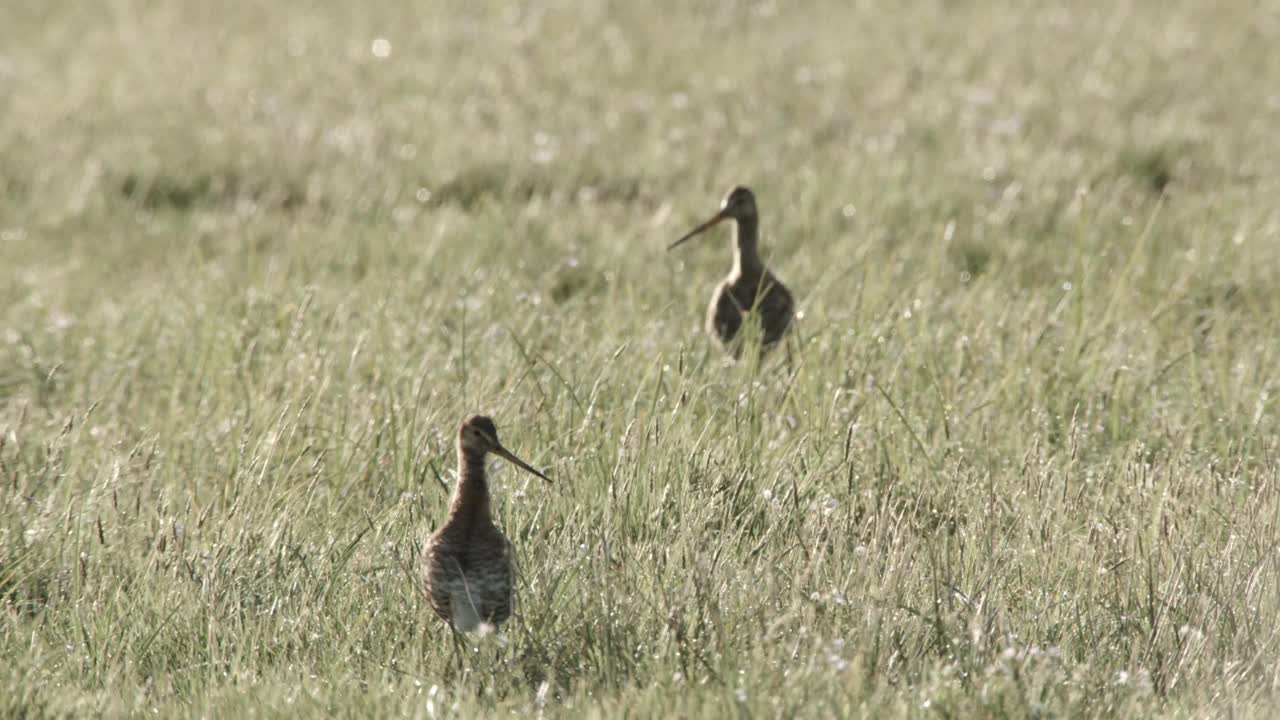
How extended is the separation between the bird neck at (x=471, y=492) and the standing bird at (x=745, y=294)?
2.38 meters

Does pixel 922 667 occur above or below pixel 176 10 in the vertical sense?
below

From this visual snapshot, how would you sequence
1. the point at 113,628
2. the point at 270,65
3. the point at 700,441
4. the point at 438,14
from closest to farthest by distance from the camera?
1. the point at 113,628
2. the point at 700,441
3. the point at 270,65
4. the point at 438,14

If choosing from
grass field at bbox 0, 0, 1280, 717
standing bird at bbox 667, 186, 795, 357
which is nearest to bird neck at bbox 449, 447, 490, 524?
grass field at bbox 0, 0, 1280, 717

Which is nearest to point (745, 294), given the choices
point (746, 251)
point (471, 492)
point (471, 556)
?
point (746, 251)

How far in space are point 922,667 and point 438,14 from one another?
12.0 m

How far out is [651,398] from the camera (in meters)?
6.16

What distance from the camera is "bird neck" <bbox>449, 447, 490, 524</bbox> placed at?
186 inches

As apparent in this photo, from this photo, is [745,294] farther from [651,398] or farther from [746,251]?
[651,398]

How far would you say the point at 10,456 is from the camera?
610 centimetres

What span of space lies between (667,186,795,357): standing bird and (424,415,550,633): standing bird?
7.82ft

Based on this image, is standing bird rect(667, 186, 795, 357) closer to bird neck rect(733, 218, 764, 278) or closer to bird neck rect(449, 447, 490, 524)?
bird neck rect(733, 218, 764, 278)

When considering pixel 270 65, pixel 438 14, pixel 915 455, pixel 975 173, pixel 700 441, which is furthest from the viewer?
pixel 438 14

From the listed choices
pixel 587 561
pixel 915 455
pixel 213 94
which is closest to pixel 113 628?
pixel 587 561

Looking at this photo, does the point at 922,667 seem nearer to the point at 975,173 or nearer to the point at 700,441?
the point at 700,441
